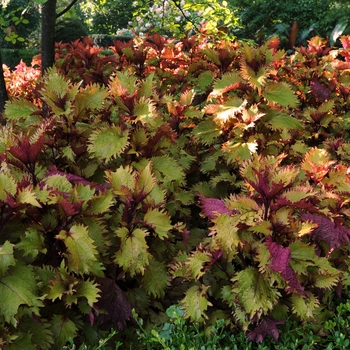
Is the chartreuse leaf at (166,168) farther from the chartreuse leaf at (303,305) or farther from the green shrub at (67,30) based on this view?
the green shrub at (67,30)

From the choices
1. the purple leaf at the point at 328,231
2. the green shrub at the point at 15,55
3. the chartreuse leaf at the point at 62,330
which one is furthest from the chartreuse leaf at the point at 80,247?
the green shrub at the point at 15,55

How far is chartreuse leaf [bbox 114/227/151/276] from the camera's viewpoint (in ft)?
5.67

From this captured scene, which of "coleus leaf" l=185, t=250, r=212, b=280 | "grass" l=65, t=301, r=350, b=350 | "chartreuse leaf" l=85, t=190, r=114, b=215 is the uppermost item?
"chartreuse leaf" l=85, t=190, r=114, b=215

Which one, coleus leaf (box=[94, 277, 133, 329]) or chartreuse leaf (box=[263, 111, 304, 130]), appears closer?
coleus leaf (box=[94, 277, 133, 329])

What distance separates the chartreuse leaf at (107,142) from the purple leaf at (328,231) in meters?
0.88

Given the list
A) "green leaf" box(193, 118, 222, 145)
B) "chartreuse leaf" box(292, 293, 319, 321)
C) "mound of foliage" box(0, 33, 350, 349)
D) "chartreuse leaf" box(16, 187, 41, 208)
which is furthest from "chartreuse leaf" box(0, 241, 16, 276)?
"green leaf" box(193, 118, 222, 145)

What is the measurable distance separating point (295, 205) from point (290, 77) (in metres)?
2.71

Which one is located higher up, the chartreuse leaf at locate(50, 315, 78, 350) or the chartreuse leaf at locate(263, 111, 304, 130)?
the chartreuse leaf at locate(263, 111, 304, 130)

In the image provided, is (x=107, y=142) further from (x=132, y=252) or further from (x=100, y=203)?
(x=132, y=252)

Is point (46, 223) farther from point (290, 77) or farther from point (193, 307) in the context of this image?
point (290, 77)

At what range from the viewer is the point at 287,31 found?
55.8ft

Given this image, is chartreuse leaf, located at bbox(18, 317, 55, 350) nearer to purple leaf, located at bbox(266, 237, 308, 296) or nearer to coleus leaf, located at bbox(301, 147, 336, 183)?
purple leaf, located at bbox(266, 237, 308, 296)

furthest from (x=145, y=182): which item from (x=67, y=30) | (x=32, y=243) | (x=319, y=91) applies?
(x=67, y=30)

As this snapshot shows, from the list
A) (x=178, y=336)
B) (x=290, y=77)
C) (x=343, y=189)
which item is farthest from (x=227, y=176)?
(x=290, y=77)
